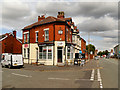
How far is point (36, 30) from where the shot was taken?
24984 mm

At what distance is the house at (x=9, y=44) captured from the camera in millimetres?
34531

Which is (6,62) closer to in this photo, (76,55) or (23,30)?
(23,30)

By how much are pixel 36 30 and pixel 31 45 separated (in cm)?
334

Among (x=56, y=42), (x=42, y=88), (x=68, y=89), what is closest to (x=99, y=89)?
(x=68, y=89)

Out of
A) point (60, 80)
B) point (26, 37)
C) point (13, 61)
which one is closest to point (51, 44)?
point (13, 61)

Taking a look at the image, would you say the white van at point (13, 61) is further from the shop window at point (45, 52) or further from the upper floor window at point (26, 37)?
the upper floor window at point (26, 37)

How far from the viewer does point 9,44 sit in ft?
119

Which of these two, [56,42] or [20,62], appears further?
[56,42]

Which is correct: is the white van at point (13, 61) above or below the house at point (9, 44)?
below

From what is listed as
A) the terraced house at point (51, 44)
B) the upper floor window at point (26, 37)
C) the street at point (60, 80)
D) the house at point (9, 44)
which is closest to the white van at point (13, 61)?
the terraced house at point (51, 44)

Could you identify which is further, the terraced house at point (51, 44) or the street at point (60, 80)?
the terraced house at point (51, 44)

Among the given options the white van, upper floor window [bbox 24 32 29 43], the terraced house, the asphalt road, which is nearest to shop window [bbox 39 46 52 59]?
the terraced house

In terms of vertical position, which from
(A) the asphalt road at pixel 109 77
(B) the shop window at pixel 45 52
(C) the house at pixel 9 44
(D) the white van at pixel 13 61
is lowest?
(A) the asphalt road at pixel 109 77

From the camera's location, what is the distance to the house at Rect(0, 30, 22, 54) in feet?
113
